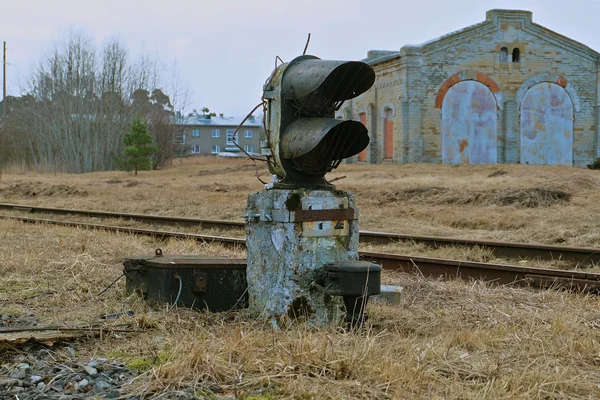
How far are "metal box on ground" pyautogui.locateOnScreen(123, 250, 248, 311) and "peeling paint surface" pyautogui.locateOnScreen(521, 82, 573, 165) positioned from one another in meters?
30.9

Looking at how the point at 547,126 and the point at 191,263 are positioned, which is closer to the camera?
the point at 191,263

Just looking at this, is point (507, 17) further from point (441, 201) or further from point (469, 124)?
point (441, 201)

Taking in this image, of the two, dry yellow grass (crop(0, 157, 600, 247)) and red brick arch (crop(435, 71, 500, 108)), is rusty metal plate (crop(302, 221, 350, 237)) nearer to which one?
dry yellow grass (crop(0, 157, 600, 247))

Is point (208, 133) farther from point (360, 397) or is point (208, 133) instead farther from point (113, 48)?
point (360, 397)

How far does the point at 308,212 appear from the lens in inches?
221

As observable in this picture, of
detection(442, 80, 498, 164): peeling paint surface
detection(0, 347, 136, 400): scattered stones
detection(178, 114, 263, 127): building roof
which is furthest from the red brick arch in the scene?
detection(178, 114, 263, 127): building roof

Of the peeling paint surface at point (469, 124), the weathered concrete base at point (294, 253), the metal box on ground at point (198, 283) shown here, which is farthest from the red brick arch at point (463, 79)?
the weathered concrete base at point (294, 253)

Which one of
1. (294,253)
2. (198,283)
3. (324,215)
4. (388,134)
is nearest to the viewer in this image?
(294,253)

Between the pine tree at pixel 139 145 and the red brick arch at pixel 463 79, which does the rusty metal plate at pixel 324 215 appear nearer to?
the red brick arch at pixel 463 79

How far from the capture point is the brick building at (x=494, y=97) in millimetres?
34188

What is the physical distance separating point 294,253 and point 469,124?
1189 inches

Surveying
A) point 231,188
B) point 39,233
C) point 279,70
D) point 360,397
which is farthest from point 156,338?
point 231,188

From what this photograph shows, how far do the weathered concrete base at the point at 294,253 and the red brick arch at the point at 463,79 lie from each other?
29545mm

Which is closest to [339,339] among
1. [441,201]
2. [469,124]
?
[441,201]
